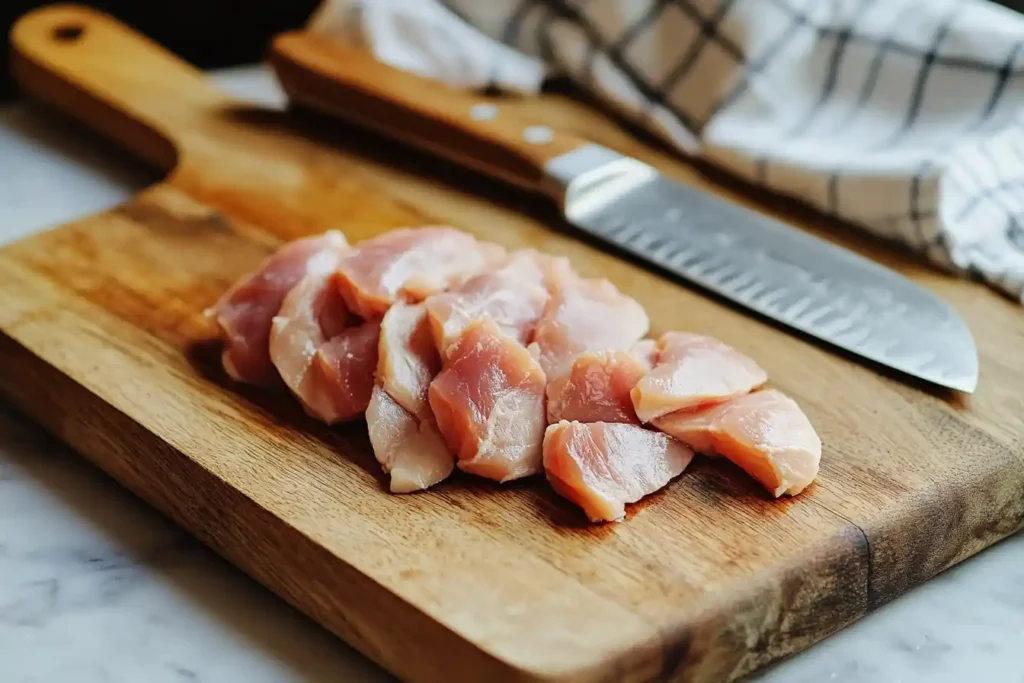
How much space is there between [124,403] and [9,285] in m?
0.37

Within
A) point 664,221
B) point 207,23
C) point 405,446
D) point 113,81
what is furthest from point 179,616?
point 207,23

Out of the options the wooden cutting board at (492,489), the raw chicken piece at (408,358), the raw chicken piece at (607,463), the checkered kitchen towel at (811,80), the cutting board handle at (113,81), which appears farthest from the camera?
the cutting board handle at (113,81)

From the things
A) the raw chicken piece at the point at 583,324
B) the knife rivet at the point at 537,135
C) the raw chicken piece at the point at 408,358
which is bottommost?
the raw chicken piece at the point at 408,358

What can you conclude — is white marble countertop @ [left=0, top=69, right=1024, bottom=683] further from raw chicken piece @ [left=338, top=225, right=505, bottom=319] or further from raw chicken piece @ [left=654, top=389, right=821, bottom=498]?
raw chicken piece @ [left=338, top=225, right=505, bottom=319]

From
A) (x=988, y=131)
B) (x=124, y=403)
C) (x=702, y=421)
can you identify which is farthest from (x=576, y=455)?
(x=988, y=131)

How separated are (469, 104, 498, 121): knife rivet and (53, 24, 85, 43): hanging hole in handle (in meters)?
0.91

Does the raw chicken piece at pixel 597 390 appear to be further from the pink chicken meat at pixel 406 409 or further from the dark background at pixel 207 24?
the dark background at pixel 207 24

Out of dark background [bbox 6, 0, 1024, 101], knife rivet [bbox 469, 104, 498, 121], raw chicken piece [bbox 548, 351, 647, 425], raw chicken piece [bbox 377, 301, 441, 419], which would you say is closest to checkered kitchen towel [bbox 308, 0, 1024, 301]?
knife rivet [bbox 469, 104, 498, 121]

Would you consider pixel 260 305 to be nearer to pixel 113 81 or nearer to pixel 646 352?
pixel 646 352

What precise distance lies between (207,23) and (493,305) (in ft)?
5.11

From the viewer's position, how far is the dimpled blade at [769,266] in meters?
1.56

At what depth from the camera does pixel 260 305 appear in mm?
1534

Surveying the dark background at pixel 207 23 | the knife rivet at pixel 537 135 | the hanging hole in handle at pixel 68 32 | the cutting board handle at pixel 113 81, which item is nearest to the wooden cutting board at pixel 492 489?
the knife rivet at pixel 537 135

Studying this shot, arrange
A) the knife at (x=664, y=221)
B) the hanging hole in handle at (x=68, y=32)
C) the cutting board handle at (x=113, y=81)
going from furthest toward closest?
the hanging hole in handle at (x=68, y=32)
the cutting board handle at (x=113, y=81)
the knife at (x=664, y=221)
